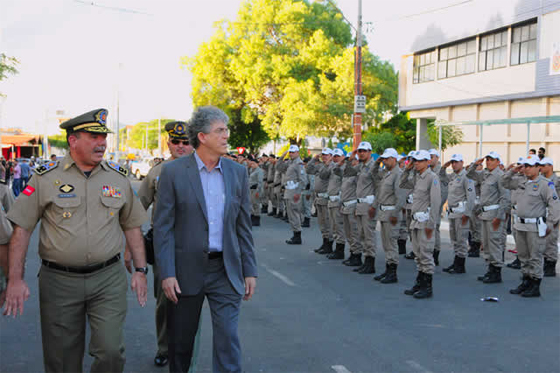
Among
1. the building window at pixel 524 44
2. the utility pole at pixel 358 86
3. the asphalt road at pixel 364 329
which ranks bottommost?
the asphalt road at pixel 364 329

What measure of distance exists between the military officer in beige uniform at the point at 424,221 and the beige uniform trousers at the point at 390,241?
581 mm

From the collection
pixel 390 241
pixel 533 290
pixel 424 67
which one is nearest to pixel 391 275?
pixel 390 241

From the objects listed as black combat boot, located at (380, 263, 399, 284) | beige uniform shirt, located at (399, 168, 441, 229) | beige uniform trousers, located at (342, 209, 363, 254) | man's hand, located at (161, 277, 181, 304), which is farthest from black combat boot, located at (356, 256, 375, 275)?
man's hand, located at (161, 277, 181, 304)

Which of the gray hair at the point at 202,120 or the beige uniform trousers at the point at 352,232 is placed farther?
→ the beige uniform trousers at the point at 352,232

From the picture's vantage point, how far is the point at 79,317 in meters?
3.72

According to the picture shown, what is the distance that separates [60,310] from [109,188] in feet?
2.67

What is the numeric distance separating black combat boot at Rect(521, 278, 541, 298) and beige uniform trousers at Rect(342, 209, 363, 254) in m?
2.91

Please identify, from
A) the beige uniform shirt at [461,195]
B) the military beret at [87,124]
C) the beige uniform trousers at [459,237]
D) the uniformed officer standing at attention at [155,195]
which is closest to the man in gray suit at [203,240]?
the military beret at [87,124]

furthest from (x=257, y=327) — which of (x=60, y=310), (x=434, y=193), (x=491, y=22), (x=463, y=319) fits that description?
(x=491, y=22)

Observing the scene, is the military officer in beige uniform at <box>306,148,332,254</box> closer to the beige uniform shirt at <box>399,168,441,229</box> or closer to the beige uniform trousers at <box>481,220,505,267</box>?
the beige uniform trousers at <box>481,220,505,267</box>

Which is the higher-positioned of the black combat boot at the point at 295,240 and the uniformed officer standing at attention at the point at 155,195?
the uniformed officer standing at attention at the point at 155,195

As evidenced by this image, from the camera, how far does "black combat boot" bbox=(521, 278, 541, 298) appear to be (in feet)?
26.5

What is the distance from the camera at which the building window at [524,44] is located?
24.7 metres

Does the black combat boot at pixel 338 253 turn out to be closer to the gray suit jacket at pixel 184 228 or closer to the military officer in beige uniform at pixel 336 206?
the military officer in beige uniform at pixel 336 206
